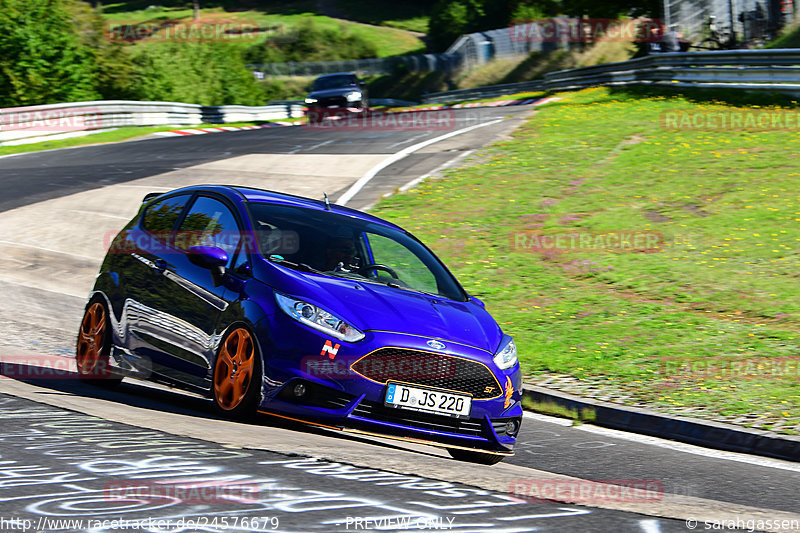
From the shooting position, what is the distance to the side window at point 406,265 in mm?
7445

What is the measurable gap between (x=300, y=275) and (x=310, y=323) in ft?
1.68

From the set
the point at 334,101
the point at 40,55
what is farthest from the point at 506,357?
the point at 40,55

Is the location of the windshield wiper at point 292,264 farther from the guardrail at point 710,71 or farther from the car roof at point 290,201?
the guardrail at point 710,71

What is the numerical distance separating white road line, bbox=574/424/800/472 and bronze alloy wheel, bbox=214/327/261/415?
2.96 meters

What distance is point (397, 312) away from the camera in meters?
6.46

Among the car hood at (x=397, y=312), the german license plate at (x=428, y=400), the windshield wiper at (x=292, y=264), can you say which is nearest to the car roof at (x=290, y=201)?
the windshield wiper at (x=292, y=264)

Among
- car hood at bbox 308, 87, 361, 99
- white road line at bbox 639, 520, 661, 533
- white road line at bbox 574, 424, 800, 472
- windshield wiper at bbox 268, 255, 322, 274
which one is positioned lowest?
white road line at bbox 574, 424, 800, 472

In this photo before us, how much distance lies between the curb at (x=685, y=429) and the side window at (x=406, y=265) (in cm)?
173

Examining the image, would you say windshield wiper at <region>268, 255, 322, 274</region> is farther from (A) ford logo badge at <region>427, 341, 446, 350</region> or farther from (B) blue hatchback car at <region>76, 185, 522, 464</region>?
(A) ford logo badge at <region>427, 341, 446, 350</region>

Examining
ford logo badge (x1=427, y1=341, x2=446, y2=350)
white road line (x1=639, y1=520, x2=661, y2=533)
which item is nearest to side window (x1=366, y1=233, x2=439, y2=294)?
ford logo badge (x1=427, y1=341, x2=446, y2=350)

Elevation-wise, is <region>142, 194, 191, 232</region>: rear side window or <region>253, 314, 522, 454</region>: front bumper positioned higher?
<region>142, 194, 191, 232</region>: rear side window

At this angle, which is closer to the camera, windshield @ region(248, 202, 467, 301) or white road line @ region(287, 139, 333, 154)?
windshield @ region(248, 202, 467, 301)

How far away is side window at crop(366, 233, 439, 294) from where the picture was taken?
7.45 m

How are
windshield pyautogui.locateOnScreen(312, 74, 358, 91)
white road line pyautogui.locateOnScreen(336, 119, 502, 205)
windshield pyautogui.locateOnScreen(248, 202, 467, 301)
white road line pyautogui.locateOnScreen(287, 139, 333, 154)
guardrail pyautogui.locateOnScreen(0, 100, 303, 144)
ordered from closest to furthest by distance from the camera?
windshield pyautogui.locateOnScreen(248, 202, 467, 301) < white road line pyautogui.locateOnScreen(336, 119, 502, 205) < white road line pyautogui.locateOnScreen(287, 139, 333, 154) < guardrail pyautogui.locateOnScreen(0, 100, 303, 144) < windshield pyautogui.locateOnScreen(312, 74, 358, 91)
